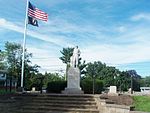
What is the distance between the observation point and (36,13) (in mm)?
27719

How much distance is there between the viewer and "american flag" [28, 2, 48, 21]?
27383 millimetres

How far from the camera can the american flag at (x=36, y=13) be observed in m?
27.4

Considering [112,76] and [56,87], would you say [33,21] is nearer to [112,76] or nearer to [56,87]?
[56,87]

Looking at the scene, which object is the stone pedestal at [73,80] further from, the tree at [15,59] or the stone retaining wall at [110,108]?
the tree at [15,59]

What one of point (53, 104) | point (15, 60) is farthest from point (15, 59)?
point (53, 104)

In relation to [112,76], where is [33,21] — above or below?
above

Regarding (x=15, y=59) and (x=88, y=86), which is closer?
(x=88, y=86)

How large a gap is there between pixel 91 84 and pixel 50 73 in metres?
55.0

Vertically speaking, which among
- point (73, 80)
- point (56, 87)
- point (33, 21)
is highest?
point (33, 21)

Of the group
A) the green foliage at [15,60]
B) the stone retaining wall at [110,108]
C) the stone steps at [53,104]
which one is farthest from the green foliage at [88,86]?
the green foliage at [15,60]

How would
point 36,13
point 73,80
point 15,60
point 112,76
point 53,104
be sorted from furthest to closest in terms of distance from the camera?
point 112,76
point 15,60
point 36,13
point 73,80
point 53,104

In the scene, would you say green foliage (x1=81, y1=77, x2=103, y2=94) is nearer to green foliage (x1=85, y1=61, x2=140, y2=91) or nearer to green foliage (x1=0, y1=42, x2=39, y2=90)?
green foliage (x1=0, y1=42, x2=39, y2=90)

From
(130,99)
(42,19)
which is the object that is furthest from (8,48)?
(130,99)

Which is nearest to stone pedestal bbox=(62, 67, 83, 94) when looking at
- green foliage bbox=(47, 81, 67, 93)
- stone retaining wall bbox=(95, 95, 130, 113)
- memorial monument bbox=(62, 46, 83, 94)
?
memorial monument bbox=(62, 46, 83, 94)
